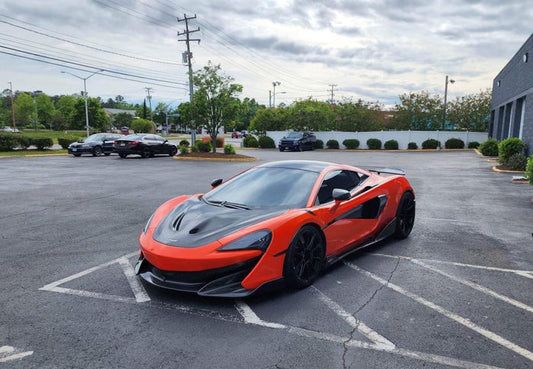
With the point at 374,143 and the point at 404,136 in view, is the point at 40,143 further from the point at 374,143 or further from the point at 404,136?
the point at 404,136

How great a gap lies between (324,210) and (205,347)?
6.99 feet

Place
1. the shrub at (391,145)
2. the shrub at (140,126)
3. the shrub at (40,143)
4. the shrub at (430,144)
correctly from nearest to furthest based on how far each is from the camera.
A: the shrub at (40,143) < the shrub at (430,144) < the shrub at (391,145) < the shrub at (140,126)

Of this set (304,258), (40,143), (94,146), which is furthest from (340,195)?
(40,143)

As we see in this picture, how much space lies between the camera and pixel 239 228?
3.93m

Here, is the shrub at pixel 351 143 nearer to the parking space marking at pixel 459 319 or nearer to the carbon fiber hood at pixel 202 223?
the parking space marking at pixel 459 319

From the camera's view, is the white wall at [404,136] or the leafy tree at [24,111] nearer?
the white wall at [404,136]

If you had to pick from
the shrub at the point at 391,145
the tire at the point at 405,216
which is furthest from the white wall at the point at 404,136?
the tire at the point at 405,216

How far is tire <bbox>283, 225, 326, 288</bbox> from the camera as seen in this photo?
4.00 metres

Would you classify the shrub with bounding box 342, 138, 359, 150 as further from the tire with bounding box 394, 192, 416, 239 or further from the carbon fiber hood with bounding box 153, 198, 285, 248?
the carbon fiber hood with bounding box 153, 198, 285, 248

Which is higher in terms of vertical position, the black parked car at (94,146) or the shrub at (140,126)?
the shrub at (140,126)

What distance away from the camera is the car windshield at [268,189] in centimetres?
463

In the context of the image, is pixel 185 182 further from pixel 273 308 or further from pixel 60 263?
pixel 273 308

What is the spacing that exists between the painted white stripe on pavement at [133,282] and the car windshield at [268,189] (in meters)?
1.25

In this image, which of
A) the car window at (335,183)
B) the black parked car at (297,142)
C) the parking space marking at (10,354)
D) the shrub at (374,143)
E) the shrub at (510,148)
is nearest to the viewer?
the parking space marking at (10,354)
